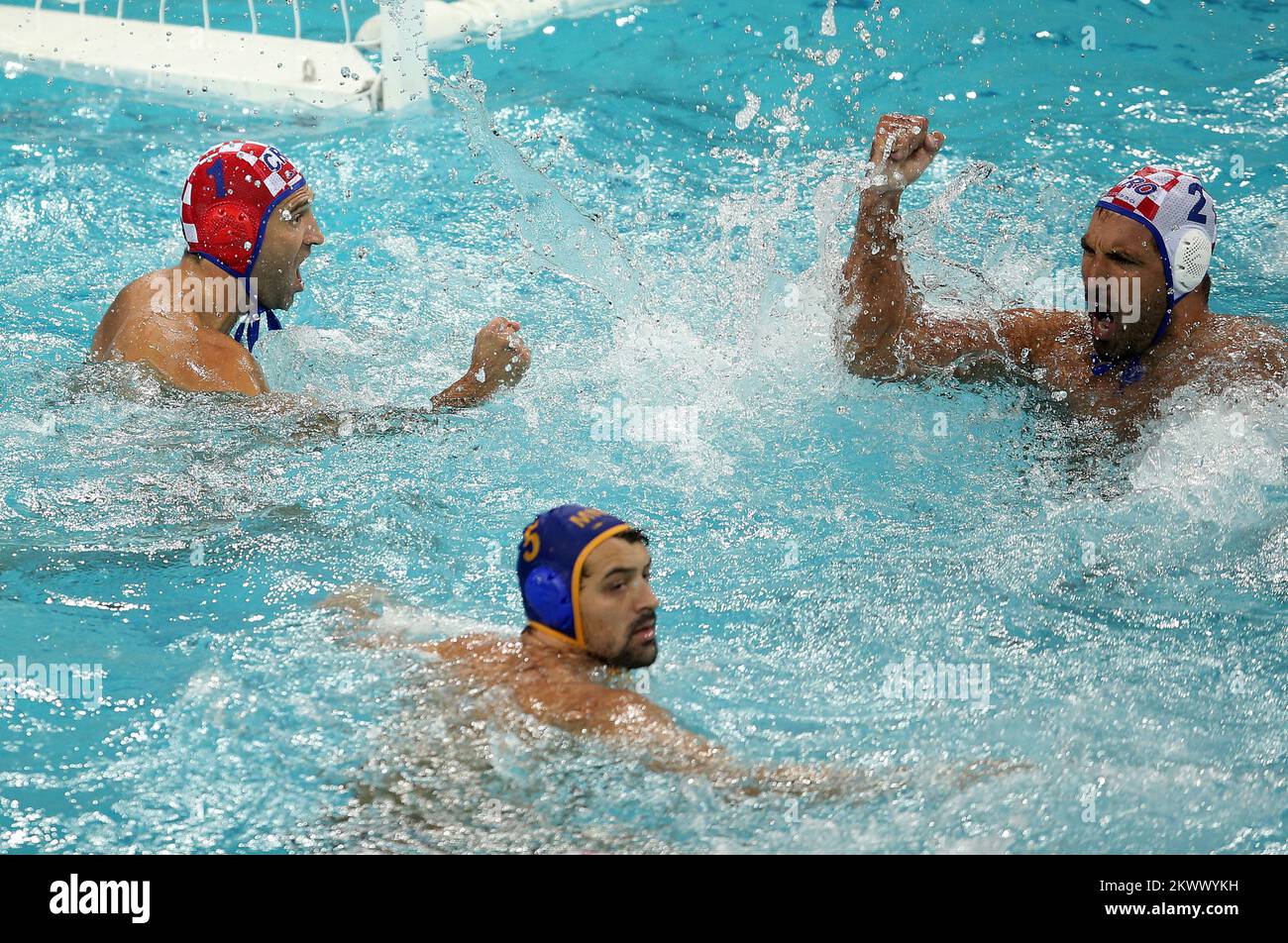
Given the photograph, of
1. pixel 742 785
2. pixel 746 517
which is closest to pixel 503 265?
pixel 746 517

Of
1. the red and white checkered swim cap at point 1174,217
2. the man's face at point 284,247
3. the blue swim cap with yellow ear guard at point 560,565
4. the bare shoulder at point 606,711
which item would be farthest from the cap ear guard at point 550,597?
the red and white checkered swim cap at point 1174,217

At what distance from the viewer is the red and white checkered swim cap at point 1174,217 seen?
412 cm

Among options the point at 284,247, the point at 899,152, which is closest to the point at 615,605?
the point at 899,152

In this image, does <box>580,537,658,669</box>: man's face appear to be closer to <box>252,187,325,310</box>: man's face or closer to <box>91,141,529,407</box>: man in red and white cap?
<box>91,141,529,407</box>: man in red and white cap

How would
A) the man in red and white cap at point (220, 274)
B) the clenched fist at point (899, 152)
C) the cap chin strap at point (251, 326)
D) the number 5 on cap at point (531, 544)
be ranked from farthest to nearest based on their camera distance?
the cap chin strap at point (251, 326)
the man in red and white cap at point (220, 274)
the clenched fist at point (899, 152)
the number 5 on cap at point (531, 544)

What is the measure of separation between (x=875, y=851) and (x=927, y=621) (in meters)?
1.05

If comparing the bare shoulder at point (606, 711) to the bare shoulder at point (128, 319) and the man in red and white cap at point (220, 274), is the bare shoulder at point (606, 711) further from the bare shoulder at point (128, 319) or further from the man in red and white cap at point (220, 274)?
the bare shoulder at point (128, 319)

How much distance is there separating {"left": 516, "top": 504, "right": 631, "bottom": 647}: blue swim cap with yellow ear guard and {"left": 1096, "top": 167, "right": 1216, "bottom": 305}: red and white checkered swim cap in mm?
1982

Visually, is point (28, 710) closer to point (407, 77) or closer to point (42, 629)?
point (42, 629)

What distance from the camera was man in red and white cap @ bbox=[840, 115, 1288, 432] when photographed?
413 centimetres

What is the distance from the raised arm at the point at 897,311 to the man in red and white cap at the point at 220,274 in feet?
3.72

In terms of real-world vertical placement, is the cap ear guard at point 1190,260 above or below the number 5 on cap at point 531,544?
above
